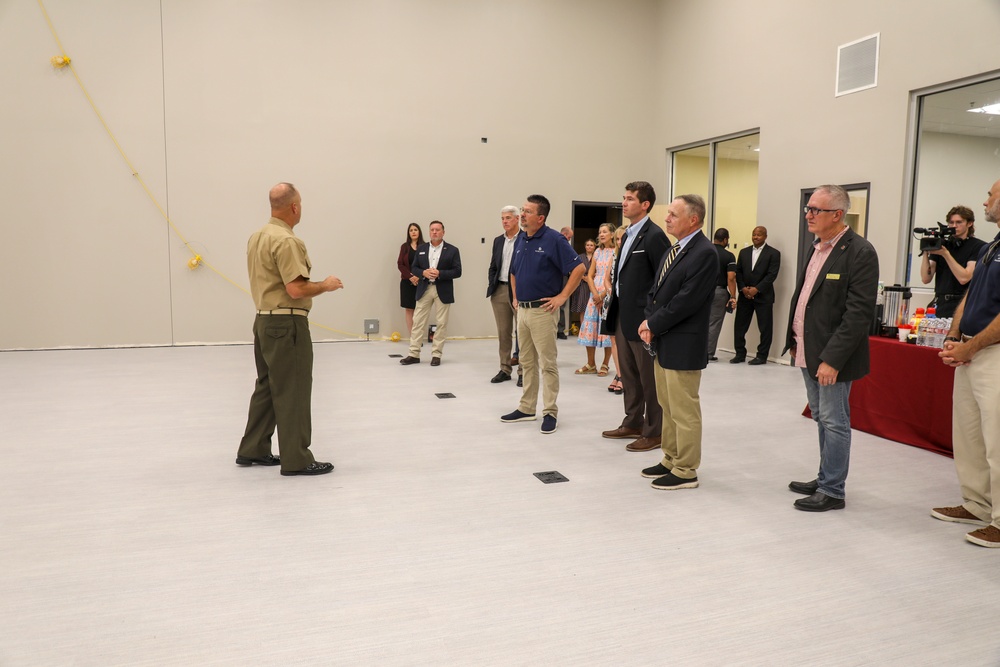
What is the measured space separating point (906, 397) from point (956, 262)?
1.29 metres

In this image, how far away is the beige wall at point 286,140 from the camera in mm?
8328

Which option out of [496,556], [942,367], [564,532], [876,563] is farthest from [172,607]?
[942,367]

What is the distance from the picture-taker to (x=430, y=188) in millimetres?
9773

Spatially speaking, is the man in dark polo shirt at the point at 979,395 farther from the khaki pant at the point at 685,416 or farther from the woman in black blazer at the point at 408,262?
the woman in black blazer at the point at 408,262

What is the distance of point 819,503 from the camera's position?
11.4 ft

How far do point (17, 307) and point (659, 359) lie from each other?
8158 millimetres

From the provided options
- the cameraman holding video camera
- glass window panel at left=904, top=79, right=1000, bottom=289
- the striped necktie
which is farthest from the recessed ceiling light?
the striped necktie

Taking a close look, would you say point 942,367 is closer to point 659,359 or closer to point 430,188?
point 659,359

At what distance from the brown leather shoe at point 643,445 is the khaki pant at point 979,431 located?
1661mm

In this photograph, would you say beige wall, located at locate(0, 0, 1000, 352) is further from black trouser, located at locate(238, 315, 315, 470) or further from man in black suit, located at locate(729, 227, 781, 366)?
black trouser, located at locate(238, 315, 315, 470)

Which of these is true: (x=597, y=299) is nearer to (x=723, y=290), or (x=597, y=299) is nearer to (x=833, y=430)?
(x=723, y=290)

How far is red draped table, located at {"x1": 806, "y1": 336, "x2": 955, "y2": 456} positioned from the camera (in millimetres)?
4457

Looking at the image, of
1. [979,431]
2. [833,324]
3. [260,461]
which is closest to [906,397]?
[979,431]

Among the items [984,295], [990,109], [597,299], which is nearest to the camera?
[984,295]
